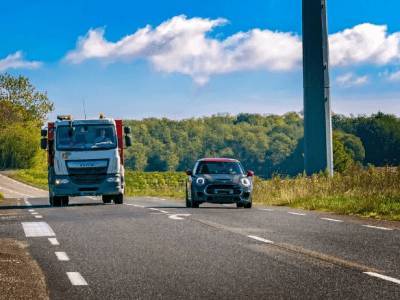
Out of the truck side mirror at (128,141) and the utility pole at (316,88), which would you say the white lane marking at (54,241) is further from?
the utility pole at (316,88)

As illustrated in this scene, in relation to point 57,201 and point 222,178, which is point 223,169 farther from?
point 57,201

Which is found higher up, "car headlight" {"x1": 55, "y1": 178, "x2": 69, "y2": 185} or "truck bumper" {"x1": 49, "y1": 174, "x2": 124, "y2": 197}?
"car headlight" {"x1": 55, "y1": 178, "x2": 69, "y2": 185}

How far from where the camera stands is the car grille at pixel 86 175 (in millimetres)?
29312

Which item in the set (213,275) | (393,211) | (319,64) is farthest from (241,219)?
(319,64)

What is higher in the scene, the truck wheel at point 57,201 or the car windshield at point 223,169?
the car windshield at point 223,169

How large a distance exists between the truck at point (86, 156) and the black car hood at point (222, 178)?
3.61m

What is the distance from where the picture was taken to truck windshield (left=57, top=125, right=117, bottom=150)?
29250 mm

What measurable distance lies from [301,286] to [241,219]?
11604mm

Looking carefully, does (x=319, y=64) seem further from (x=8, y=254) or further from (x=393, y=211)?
(x=8, y=254)

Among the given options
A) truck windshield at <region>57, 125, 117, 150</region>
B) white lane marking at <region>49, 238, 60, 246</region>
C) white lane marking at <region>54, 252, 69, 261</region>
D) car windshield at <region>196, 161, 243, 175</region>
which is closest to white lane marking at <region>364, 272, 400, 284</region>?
white lane marking at <region>54, 252, 69, 261</region>

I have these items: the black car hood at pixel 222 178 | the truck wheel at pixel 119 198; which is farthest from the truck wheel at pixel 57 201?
the black car hood at pixel 222 178

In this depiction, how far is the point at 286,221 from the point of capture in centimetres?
2006

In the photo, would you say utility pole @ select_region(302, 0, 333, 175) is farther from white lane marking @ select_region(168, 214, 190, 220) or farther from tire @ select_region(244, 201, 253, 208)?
white lane marking @ select_region(168, 214, 190, 220)

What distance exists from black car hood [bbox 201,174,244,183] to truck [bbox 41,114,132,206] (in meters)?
3.61
